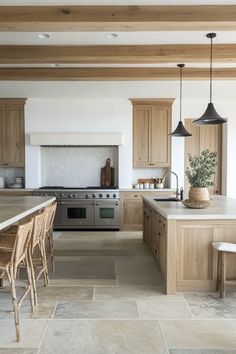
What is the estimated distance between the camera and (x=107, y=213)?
22.6 feet

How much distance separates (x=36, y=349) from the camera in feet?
7.84

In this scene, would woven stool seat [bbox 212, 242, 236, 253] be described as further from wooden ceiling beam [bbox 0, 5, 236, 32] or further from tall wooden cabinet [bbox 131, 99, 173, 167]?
tall wooden cabinet [bbox 131, 99, 173, 167]

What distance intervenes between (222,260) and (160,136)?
13.9 feet

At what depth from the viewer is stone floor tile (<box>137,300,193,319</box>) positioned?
2936 millimetres

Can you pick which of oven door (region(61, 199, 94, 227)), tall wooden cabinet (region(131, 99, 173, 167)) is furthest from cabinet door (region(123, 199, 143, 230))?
tall wooden cabinet (region(131, 99, 173, 167))

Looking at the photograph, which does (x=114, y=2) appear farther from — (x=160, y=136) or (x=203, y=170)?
(x=160, y=136)

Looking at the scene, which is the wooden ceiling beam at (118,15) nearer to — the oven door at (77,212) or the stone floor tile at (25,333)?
the stone floor tile at (25,333)

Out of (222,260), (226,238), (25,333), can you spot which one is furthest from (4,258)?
(226,238)

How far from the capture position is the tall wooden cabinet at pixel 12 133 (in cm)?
706

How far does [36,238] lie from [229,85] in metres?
4.86

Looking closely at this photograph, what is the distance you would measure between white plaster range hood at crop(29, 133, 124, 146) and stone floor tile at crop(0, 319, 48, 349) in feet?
15.2

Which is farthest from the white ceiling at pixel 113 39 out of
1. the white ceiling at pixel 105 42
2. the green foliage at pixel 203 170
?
the green foliage at pixel 203 170

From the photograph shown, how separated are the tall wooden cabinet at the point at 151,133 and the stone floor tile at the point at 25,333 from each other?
4.84 meters

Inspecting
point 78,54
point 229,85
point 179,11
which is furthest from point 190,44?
point 229,85
